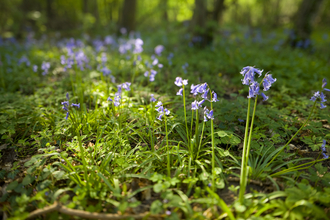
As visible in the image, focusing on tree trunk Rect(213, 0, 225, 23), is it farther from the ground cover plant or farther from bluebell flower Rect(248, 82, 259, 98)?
bluebell flower Rect(248, 82, 259, 98)

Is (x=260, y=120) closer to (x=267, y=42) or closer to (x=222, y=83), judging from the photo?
(x=222, y=83)

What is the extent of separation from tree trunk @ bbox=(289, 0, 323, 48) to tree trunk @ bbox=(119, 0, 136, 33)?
753 cm

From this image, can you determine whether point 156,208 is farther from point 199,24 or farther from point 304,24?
point 304,24

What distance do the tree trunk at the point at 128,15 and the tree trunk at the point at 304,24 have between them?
7.53 meters

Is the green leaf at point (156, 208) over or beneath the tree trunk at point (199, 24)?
beneath

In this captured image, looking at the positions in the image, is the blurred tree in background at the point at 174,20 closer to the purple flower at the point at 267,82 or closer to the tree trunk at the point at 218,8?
the tree trunk at the point at 218,8

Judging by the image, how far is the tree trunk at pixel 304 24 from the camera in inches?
292

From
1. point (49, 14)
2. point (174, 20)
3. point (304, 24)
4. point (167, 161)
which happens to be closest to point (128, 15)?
point (174, 20)

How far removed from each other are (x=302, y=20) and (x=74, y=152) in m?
9.38

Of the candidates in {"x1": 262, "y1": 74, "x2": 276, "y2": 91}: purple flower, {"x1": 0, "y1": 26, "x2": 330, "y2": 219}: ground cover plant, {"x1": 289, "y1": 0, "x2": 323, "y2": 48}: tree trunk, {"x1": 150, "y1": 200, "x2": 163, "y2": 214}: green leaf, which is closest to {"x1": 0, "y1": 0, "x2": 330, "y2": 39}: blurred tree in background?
{"x1": 289, "y1": 0, "x2": 323, "y2": 48}: tree trunk

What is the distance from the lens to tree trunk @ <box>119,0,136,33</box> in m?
9.94

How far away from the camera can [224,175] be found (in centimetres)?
185

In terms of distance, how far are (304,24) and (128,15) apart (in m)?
8.06

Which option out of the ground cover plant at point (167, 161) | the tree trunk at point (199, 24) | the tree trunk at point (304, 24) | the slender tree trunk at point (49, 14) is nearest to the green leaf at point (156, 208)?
the ground cover plant at point (167, 161)
